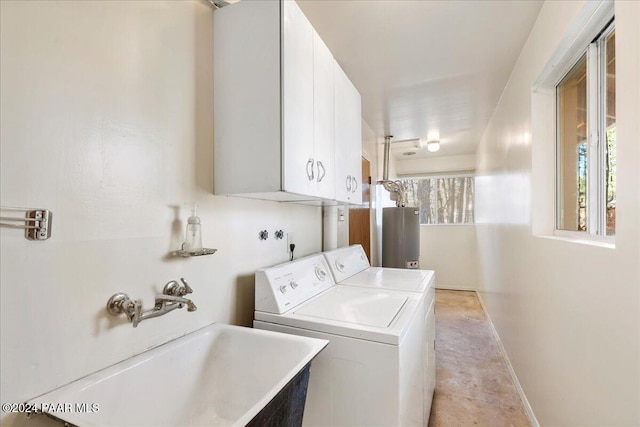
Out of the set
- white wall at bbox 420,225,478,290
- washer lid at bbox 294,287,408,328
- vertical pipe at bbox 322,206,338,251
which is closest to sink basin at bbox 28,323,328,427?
washer lid at bbox 294,287,408,328

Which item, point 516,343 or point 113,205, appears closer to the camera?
point 113,205

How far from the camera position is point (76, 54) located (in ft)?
2.74

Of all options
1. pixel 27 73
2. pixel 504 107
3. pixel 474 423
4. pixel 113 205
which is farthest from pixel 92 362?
pixel 504 107

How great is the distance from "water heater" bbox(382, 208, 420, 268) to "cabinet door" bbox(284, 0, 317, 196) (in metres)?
2.79

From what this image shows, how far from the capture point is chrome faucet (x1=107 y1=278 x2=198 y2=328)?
915mm

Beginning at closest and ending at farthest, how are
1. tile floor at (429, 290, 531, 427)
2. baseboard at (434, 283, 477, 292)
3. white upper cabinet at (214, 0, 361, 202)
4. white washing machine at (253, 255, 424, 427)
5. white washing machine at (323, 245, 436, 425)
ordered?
white washing machine at (253, 255, 424, 427), white upper cabinet at (214, 0, 361, 202), white washing machine at (323, 245, 436, 425), tile floor at (429, 290, 531, 427), baseboard at (434, 283, 477, 292)

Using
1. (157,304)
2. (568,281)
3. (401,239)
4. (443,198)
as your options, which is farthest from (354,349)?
(443,198)

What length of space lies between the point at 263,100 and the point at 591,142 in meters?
1.46

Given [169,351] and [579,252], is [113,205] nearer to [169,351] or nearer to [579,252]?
[169,351]

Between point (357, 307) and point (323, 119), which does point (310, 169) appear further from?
point (357, 307)

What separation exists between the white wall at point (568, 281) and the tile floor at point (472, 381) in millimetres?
193

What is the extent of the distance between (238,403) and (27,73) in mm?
1195

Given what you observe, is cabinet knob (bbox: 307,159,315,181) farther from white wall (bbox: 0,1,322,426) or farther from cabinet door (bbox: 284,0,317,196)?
white wall (bbox: 0,1,322,426)

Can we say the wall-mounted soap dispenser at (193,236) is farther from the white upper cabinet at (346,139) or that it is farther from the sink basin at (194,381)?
the white upper cabinet at (346,139)
